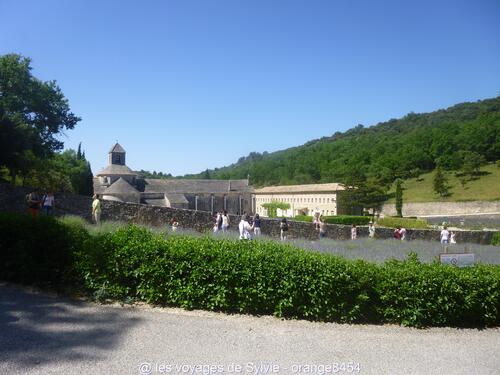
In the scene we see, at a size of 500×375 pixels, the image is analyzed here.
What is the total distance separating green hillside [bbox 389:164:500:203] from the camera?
7053 centimetres

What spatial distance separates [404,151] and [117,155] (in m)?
68.6

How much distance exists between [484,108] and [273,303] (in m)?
140

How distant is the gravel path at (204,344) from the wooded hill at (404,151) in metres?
63.6

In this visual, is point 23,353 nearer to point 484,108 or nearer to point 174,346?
point 174,346

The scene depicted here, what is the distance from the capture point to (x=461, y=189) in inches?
3086

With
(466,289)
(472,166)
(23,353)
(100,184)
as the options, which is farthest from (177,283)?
(472,166)

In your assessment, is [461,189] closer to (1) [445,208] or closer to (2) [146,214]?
(1) [445,208]

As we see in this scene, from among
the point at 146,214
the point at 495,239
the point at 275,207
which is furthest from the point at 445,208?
the point at 146,214

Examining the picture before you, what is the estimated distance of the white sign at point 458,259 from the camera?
7.71 m

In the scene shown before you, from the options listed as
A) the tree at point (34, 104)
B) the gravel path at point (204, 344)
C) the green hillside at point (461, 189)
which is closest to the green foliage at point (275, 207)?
the green hillside at point (461, 189)

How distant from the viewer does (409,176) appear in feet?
329

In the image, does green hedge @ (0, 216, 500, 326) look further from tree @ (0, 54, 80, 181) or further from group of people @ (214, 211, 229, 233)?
tree @ (0, 54, 80, 181)

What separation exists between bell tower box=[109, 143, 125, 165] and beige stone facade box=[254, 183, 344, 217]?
32011mm

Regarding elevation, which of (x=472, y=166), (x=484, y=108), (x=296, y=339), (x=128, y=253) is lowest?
(x=296, y=339)
